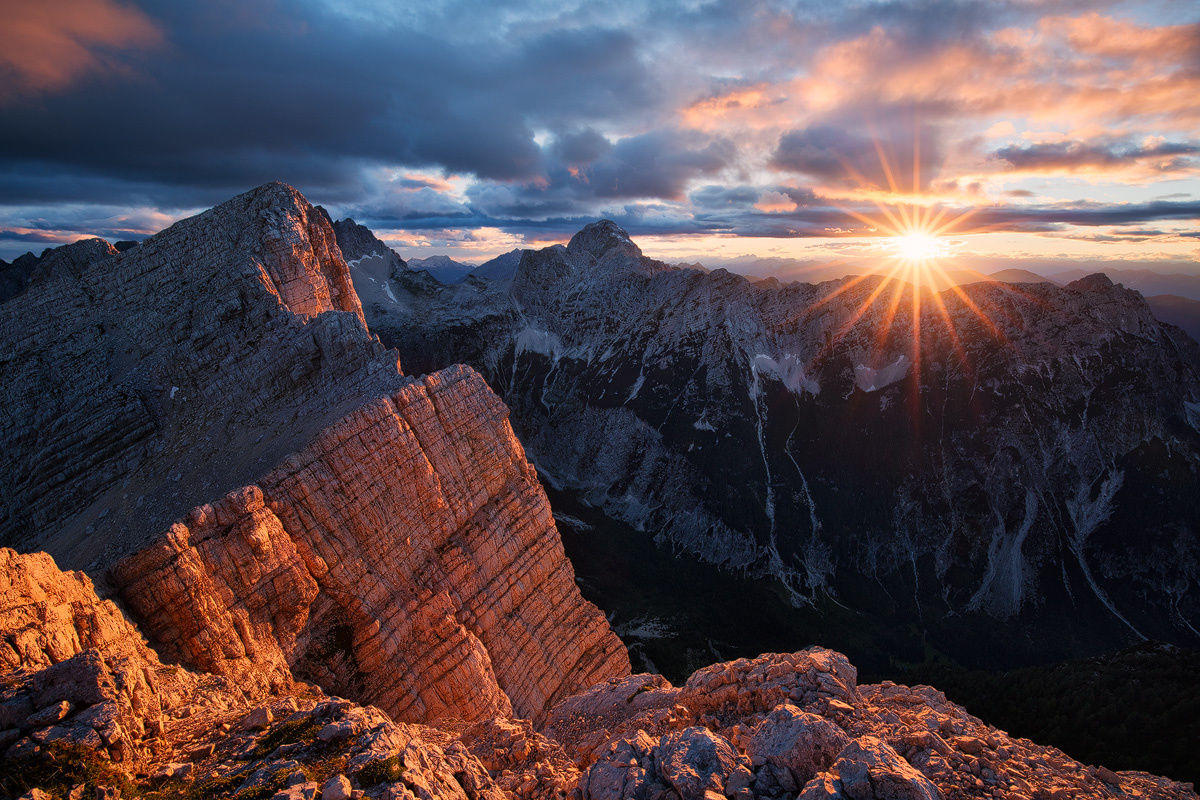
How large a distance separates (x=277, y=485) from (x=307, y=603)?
226 inches

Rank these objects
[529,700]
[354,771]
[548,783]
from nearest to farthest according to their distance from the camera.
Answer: [354,771] → [548,783] → [529,700]

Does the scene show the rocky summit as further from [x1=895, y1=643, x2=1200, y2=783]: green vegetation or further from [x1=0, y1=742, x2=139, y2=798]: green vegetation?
[x1=895, y1=643, x2=1200, y2=783]: green vegetation

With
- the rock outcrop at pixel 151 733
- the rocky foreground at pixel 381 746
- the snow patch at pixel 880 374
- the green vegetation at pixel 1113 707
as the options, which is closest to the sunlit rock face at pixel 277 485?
the rock outcrop at pixel 151 733

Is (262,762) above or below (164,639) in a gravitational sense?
above

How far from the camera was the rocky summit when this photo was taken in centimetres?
1288

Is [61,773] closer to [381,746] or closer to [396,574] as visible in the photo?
[381,746]

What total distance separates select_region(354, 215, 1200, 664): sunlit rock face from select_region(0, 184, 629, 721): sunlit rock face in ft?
302

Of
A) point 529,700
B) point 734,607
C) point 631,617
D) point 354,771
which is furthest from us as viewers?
point 734,607

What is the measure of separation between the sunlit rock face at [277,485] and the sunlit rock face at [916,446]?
9211cm

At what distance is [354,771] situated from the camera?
40.0ft

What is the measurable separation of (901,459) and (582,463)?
79.6m

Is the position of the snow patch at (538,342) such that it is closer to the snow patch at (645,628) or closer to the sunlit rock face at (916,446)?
the sunlit rock face at (916,446)

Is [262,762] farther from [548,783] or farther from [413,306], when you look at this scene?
[413,306]

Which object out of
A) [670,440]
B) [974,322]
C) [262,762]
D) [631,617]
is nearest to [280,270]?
[262,762]
